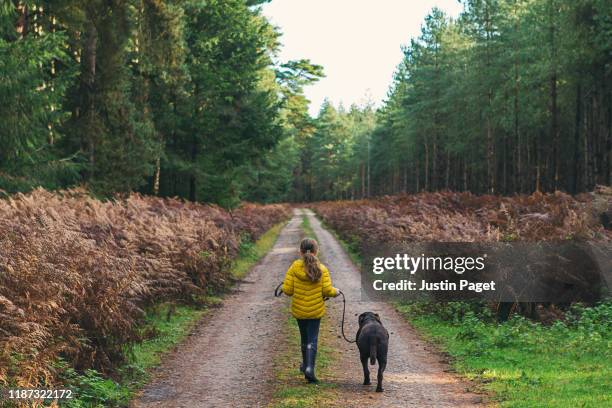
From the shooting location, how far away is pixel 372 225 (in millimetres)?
24812

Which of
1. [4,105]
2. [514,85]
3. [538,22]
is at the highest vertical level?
[538,22]

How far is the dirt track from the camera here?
7.25 metres

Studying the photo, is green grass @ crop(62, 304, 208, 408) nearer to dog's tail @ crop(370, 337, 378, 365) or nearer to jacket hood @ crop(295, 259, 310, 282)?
jacket hood @ crop(295, 259, 310, 282)

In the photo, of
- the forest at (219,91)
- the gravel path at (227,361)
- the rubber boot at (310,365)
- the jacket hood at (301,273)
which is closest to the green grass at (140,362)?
the gravel path at (227,361)

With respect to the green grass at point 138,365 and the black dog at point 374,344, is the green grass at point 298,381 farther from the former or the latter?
the green grass at point 138,365

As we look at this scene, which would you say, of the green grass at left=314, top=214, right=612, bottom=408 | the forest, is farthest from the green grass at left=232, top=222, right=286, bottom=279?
the green grass at left=314, top=214, right=612, bottom=408

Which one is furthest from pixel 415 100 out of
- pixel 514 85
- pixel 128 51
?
pixel 128 51

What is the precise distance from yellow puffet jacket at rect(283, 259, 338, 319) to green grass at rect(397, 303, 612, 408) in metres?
2.43

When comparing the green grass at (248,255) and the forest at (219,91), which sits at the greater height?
the forest at (219,91)

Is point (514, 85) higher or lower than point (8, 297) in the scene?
higher

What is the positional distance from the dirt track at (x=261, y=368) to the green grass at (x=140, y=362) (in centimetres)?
23

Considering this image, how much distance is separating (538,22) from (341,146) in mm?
80340

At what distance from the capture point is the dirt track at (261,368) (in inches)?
285

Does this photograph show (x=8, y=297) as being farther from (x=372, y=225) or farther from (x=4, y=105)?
(x=372, y=225)
